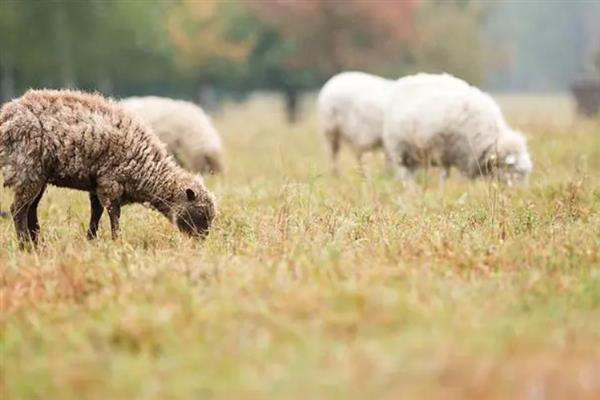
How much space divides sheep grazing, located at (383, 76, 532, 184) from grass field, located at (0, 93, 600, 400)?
9.83ft

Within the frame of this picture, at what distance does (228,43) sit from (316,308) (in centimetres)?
3490

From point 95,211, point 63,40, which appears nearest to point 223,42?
point 63,40

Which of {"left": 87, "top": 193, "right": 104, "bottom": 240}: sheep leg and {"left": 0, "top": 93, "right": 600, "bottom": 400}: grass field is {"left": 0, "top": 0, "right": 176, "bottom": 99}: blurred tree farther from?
{"left": 0, "top": 93, "right": 600, "bottom": 400}: grass field

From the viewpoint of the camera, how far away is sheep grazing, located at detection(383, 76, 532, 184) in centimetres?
1120

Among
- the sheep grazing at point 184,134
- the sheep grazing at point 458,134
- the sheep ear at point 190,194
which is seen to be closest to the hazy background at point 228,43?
the sheep grazing at point 184,134

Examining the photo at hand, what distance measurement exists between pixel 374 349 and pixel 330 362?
0.23m

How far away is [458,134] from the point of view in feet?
37.1

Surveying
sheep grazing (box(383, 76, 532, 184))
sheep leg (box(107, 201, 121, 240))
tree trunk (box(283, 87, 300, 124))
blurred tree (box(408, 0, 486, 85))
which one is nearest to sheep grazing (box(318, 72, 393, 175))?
sheep grazing (box(383, 76, 532, 184))

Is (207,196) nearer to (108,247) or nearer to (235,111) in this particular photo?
(108,247)

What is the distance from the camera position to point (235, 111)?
56.8 m

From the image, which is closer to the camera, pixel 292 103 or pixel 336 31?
pixel 336 31

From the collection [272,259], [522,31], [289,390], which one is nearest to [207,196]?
[272,259]

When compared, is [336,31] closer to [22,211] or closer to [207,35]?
[207,35]

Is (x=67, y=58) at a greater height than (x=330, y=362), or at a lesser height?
greater
